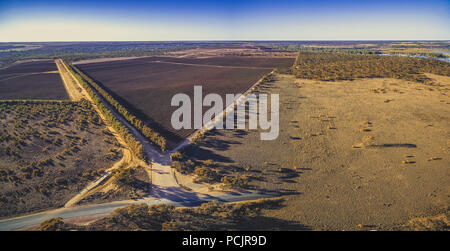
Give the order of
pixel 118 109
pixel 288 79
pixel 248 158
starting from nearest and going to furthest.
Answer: pixel 248 158, pixel 118 109, pixel 288 79

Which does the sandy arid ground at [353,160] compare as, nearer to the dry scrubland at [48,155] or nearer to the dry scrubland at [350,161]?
the dry scrubland at [350,161]

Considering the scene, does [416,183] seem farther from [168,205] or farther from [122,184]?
[122,184]

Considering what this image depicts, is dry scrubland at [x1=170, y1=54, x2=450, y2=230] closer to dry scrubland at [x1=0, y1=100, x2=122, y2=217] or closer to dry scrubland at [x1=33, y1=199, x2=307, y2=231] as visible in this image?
dry scrubland at [x1=33, y1=199, x2=307, y2=231]

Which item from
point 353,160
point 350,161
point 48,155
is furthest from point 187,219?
point 48,155

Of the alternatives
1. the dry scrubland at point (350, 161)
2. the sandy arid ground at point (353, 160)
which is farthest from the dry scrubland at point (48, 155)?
the sandy arid ground at point (353, 160)

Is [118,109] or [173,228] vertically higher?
[118,109]

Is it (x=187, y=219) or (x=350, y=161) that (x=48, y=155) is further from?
(x=350, y=161)

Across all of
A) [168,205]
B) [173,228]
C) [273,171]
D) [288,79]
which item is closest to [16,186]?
[168,205]
